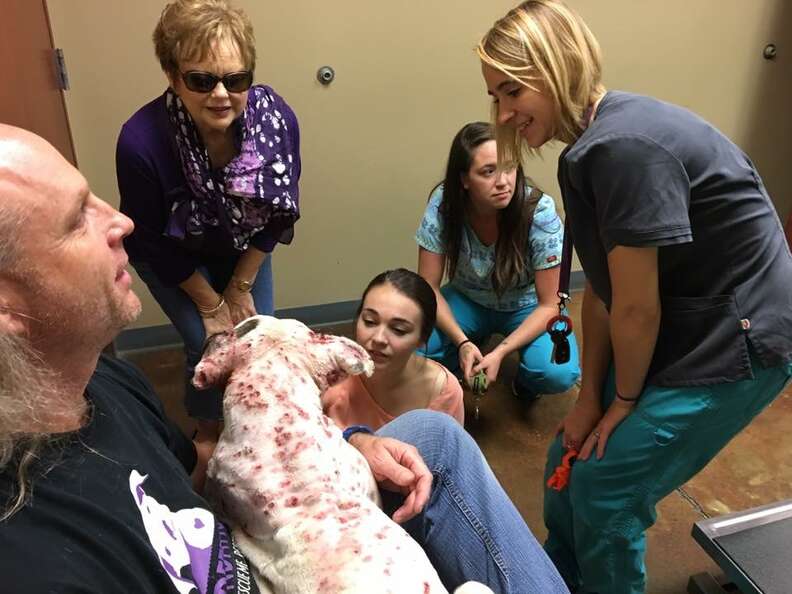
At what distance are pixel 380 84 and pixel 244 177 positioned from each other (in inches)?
41.4

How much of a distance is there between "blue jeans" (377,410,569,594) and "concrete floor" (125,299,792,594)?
0.87 m

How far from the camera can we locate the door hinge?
83.8 inches

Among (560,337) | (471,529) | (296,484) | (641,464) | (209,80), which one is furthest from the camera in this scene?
A: (560,337)

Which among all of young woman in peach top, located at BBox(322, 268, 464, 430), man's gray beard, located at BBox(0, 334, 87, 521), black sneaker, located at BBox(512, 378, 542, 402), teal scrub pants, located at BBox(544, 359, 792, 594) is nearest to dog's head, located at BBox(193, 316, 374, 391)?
man's gray beard, located at BBox(0, 334, 87, 521)

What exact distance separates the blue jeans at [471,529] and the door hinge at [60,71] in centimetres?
177

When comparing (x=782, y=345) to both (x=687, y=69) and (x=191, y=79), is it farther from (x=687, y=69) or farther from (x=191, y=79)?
(x=687, y=69)

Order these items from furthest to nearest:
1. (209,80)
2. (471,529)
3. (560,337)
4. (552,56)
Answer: (560,337)
(209,80)
(552,56)
(471,529)

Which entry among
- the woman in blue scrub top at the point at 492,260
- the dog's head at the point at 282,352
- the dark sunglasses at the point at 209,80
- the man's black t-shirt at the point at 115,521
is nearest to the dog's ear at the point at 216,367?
the dog's head at the point at 282,352

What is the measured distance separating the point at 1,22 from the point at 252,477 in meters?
1.11

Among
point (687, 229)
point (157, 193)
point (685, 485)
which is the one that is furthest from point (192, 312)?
point (685, 485)

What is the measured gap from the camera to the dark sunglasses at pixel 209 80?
154 centimetres

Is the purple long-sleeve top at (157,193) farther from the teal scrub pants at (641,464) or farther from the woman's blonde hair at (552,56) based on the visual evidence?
the teal scrub pants at (641,464)

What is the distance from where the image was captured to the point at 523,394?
247 cm

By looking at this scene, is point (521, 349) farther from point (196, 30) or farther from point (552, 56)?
point (196, 30)
